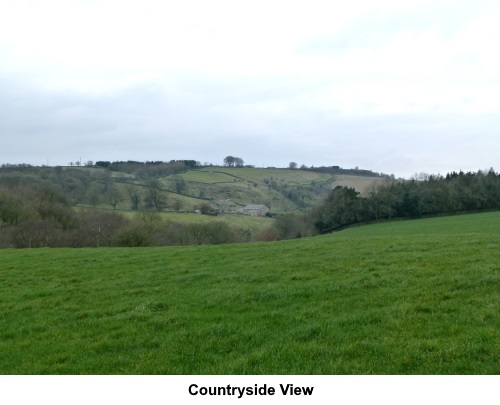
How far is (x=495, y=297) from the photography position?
30.9 feet

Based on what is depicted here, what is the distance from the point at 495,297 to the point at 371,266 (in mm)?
5037

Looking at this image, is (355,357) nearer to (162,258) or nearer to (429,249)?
(429,249)

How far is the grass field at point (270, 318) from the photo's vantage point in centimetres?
695

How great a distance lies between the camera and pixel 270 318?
9.37m

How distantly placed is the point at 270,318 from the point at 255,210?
11545 centimetres

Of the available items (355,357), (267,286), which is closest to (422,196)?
(267,286)

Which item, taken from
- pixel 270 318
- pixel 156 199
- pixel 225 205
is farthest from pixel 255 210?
pixel 270 318

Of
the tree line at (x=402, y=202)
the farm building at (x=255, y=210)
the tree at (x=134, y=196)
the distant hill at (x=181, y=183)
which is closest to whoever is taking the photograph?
the tree line at (x=402, y=202)

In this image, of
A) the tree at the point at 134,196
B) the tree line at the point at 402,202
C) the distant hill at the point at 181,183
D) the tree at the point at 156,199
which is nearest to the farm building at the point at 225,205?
the distant hill at the point at 181,183

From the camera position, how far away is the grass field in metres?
6.95

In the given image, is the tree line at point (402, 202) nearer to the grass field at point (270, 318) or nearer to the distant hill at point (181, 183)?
the distant hill at point (181, 183)

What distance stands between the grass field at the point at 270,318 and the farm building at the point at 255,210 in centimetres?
10326

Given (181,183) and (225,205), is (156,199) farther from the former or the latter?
(181,183)

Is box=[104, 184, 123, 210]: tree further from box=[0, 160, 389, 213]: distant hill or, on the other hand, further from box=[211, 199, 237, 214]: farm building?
box=[211, 199, 237, 214]: farm building
